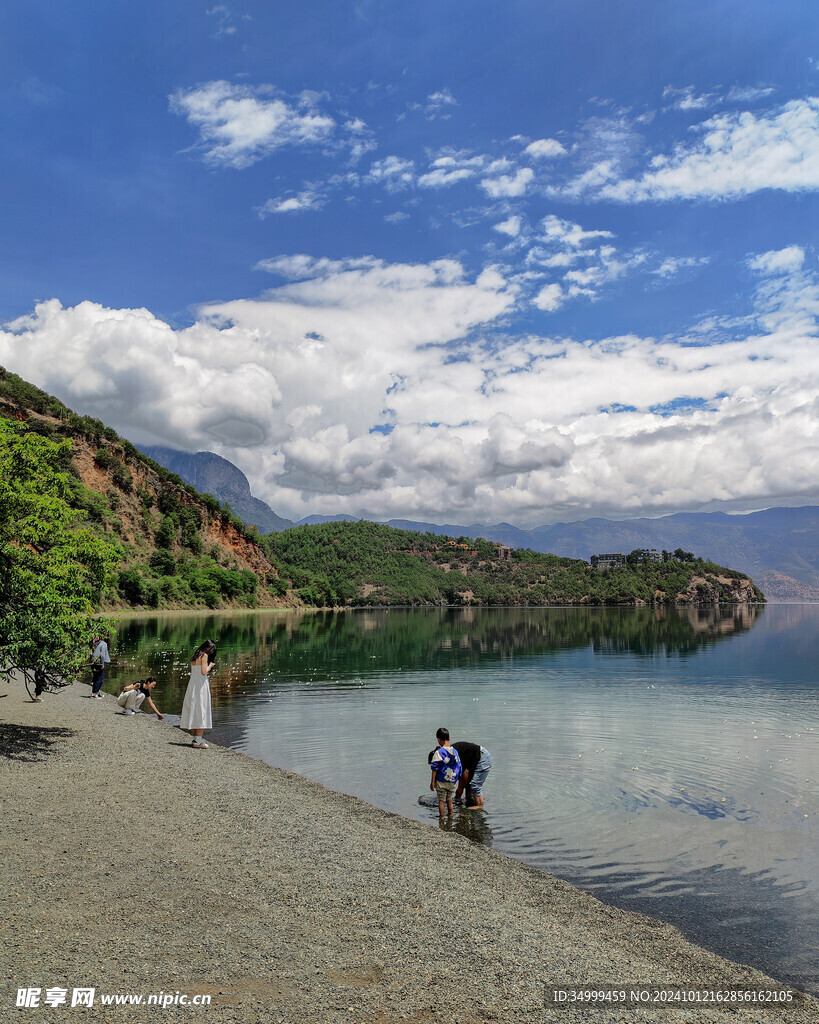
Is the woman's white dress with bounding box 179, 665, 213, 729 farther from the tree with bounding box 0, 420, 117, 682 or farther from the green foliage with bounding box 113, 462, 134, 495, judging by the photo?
the green foliage with bounding box 113, 462, 134, 495

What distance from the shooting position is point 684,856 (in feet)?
44.4

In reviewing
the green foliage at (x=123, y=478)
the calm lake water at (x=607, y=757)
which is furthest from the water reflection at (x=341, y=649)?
the green foliage at (x=123, y=478)

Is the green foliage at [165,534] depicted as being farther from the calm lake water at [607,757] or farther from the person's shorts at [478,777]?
the person's shorts at [478,777]

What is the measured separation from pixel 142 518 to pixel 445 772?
465 feet

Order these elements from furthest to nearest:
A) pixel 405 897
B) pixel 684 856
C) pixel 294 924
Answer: pixel 684 856 < pixel 405 897 < pixel 294 924

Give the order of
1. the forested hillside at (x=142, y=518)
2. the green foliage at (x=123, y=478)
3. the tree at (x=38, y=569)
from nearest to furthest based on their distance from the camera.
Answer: the tree at (x=38, y=569) < the forested hillside at (x=142, y=518) < the green foliage at (x=123, y=478)

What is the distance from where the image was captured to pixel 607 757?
22.5 metres

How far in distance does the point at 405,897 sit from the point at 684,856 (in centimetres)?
706

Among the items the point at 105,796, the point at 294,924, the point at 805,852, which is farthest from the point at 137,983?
the point at 805,852

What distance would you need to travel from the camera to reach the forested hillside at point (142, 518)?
122m

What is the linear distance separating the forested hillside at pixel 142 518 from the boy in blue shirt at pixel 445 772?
10168 centimetres

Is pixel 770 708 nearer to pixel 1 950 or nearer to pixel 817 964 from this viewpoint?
pixel 817 964

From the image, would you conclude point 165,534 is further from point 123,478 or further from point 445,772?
point 445,772

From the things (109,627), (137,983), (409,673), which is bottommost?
(409,673)
